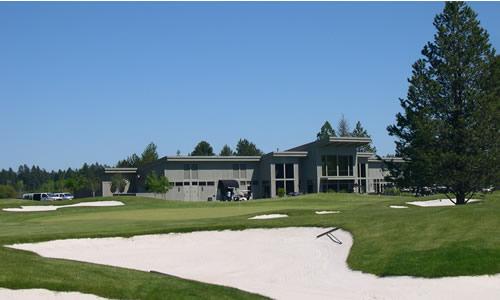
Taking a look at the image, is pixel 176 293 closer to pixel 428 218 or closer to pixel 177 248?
pixel 177 248

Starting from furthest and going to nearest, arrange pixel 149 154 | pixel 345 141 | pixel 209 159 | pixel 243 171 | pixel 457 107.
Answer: pixel 149 154 < pixel 243 171 < pixel 209 159 < pixel 345 141 < pixel 457 107

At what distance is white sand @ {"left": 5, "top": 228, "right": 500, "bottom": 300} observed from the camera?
14.5m

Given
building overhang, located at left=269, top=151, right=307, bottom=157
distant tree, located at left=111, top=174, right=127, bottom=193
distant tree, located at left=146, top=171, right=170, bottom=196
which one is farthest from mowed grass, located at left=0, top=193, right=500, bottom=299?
distant tree, located at left=111, top=174, right=127, bottom=193

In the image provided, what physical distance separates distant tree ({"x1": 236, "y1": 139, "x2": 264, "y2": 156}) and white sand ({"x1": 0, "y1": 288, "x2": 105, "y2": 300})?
552ft

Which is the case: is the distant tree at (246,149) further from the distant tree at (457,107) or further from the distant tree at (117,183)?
the distant tree at (457,107)

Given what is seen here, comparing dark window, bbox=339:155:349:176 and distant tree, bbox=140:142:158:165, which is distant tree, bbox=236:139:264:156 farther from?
dark window, bbox=339:155:349:176

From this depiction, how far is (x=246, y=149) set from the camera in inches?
7249

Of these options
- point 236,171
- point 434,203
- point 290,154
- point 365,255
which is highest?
point 290,154

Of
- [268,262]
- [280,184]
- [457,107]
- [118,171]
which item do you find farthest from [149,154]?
[268,262]

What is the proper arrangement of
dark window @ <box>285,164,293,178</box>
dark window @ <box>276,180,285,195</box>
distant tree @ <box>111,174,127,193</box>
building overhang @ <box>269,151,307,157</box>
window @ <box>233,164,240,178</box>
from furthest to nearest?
distant tree @ <box>111,174,127,193</box> < window @ <box>233,164,240,178</box> < dark window @ <box>285,164,293,178</box> < dark window @ <box>276,180,285,195</box> < building overhang @ <box>269,151,307,157</box>

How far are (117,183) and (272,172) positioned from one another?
25124 millimetres

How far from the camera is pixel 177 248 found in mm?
22625

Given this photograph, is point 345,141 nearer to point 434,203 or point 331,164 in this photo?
point 331,164

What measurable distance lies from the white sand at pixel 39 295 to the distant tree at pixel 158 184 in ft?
Answer: 220
